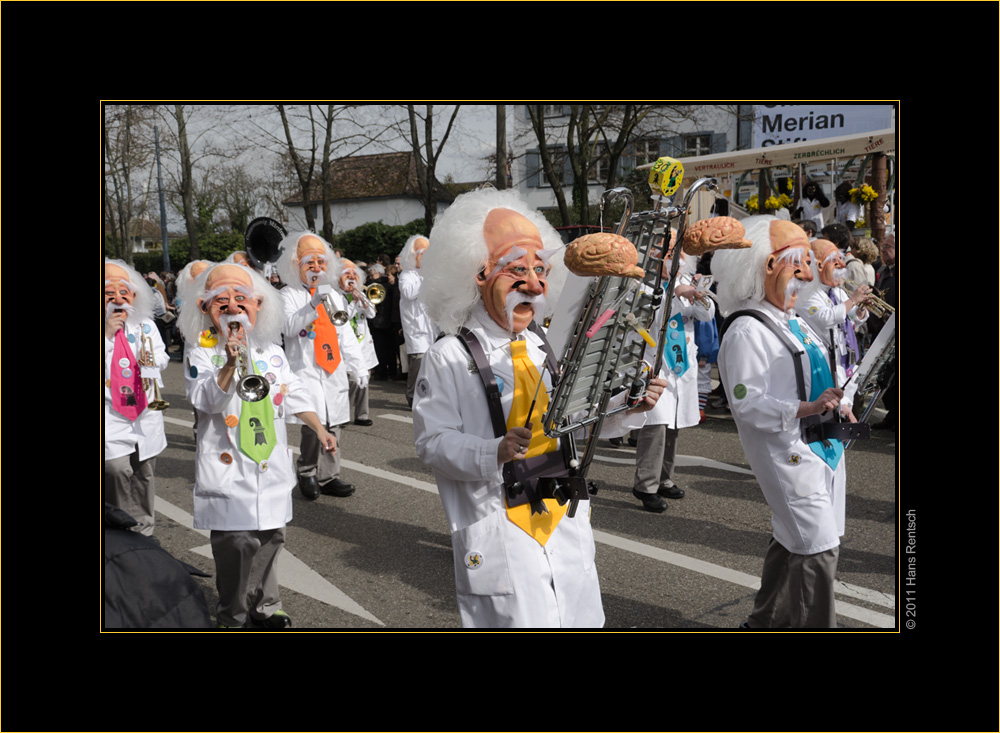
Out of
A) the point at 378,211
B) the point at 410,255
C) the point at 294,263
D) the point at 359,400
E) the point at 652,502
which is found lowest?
the point at 652,502

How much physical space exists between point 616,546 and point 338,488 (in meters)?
2.56

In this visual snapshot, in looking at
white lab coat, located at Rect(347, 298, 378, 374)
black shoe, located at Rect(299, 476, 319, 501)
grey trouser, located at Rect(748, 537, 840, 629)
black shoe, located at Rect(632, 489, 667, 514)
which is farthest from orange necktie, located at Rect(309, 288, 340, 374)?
grey trouser, located at Rect(748, 537, 840, 629)

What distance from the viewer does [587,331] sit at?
7.55 feet

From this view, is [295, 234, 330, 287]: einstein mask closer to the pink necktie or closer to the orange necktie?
the orange necktie

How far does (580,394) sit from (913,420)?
134cm

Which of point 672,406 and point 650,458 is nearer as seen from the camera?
point 650,458

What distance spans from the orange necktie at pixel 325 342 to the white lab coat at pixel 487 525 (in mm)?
4354

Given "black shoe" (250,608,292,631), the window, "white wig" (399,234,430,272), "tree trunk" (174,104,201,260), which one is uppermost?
the window

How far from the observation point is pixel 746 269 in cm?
376

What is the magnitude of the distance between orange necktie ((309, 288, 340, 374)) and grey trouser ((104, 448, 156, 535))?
1.95 metres

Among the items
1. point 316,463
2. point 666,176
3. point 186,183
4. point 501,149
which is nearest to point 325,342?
point 316,463

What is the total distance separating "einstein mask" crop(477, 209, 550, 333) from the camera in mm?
2711

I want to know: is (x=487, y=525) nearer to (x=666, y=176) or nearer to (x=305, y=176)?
(x=666, y=176)
